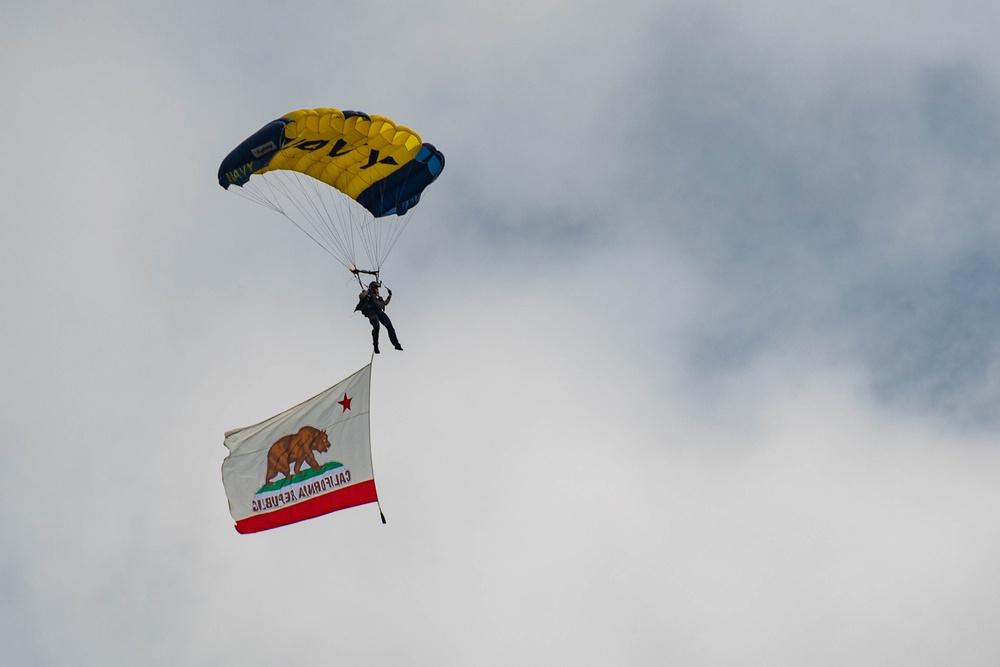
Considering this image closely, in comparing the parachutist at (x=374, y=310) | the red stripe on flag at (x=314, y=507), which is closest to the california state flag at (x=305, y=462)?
the red stripe on flag at (x=314, y=507)

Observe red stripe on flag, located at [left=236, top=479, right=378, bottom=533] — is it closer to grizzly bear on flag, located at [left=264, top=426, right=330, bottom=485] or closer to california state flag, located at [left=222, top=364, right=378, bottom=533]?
california state flag, located at [left=222, top=364, right=378, bottom=533]

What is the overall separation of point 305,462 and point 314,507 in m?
1.02

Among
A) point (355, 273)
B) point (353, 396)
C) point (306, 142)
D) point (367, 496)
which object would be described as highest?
point (306, 142)

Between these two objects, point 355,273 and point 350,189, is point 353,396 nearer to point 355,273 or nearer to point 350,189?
point 355,273

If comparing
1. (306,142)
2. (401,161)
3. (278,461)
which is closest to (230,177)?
(306,142)

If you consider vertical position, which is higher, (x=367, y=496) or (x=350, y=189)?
(x=350, y=189)

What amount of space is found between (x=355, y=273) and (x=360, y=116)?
3559 mm

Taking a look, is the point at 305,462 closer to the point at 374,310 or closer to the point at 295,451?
the point at 295,451

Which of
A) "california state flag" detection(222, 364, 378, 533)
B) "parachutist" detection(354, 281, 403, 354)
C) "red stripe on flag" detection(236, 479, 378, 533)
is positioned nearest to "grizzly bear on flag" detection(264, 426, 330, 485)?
"california state flag" detection(222, 364, 378, 533)

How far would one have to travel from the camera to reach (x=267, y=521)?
34656 millimetres

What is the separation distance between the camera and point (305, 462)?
3434cm

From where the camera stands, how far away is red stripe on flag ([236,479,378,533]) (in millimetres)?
33438

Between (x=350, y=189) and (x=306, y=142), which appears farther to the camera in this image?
(x=350, y=189)

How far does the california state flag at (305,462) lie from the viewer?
33719mm
